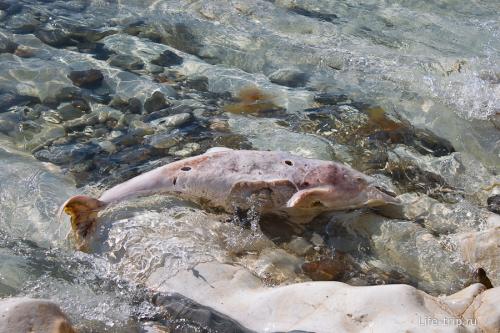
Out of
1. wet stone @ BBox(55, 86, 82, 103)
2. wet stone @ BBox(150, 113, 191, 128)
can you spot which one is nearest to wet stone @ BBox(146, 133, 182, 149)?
wet stone @ BBox(150, 113, 191, 128)

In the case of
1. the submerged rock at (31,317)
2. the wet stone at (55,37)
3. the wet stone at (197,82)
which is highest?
the submerged rock at (31,317)

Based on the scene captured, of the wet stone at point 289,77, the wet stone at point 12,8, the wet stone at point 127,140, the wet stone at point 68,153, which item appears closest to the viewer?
the wet stone at point 68,153

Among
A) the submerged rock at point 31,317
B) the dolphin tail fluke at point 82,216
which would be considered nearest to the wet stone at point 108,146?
the dolphin tail fluke at point 82,216

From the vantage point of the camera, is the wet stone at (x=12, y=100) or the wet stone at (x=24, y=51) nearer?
the wet stone at (x=12, y=100)

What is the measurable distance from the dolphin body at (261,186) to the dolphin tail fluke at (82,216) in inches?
1.6

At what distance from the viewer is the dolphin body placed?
16.1ft

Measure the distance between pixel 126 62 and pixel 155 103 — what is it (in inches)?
45.7

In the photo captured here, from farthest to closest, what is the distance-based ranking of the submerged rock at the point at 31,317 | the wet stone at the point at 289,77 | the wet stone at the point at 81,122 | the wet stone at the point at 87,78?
the wet stone at the point at 289,77, the wet stone at the point at 87,78, the wet stone at the point at 81,122, the submerged rock at the point at 31,317

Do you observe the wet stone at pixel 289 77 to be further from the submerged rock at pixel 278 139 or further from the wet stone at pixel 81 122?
the wet stone at pixel 81 122

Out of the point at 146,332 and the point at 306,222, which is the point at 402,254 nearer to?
the point at 306,222

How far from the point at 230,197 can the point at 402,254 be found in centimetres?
143

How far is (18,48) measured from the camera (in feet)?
25.7

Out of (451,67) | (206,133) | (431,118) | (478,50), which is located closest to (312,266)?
(206,133)

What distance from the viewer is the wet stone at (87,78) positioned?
7199 millimetres
